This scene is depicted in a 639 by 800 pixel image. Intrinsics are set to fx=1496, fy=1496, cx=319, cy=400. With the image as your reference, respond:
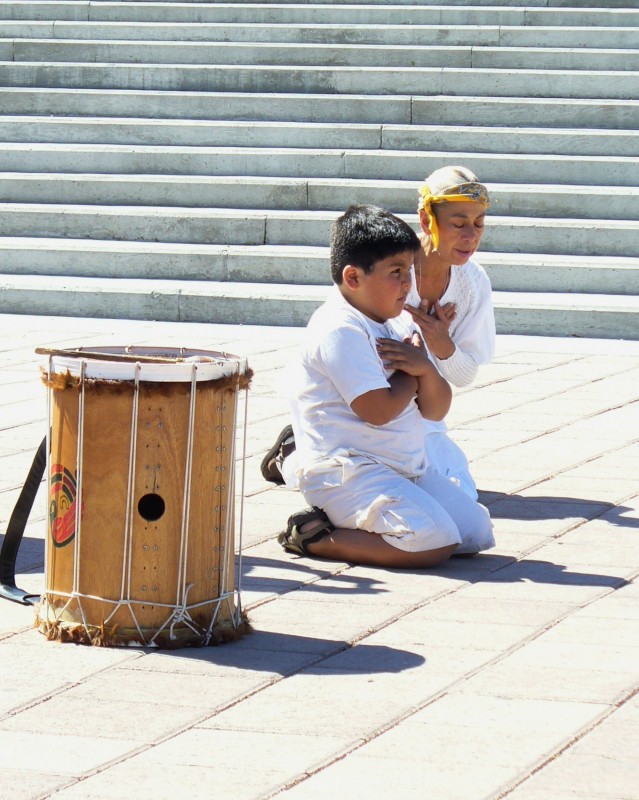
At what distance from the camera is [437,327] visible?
17.2ft

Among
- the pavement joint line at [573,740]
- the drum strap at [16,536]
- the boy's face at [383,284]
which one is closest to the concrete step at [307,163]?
the boy's face at [383,284]

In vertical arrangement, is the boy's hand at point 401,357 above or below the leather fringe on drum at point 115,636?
above

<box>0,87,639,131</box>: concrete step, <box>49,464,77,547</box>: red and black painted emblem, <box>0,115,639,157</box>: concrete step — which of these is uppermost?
<box>0,87,639,131</box>: concrete step

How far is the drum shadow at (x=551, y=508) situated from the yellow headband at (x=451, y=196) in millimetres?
957

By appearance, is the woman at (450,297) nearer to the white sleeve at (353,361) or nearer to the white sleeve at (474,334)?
the white sleeve at (474,334)

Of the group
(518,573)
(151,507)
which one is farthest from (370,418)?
(151,507)

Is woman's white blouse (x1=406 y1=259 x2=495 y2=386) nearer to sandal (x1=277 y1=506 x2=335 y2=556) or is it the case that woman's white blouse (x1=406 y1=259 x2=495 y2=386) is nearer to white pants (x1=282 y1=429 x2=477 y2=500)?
white pants (x1=282 y1=429 x2=477 y2=500)

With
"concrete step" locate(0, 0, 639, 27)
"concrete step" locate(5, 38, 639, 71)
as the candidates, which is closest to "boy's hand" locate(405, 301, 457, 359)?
"concrete step" locate(5, 38, 639, 71)

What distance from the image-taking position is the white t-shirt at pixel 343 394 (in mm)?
4492

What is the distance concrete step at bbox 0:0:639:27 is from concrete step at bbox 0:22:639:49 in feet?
0.44

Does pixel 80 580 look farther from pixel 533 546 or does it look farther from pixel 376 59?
pixel 376 59

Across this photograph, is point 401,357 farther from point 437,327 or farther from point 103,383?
point 103,383

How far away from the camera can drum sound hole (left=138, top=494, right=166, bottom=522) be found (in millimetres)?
3730

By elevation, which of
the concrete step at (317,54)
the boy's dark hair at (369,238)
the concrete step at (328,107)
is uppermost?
the concrete step at (317,54)
